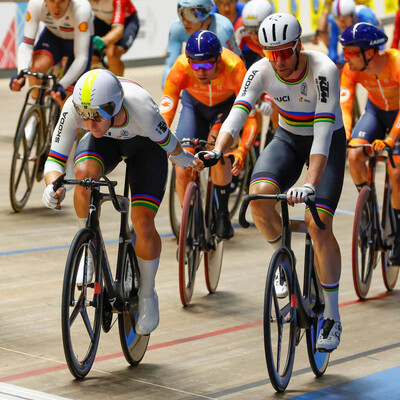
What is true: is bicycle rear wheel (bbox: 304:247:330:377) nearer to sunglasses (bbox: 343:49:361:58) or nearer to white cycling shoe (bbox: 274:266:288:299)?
white cycling shoe (bbox: 274:266:288:299)

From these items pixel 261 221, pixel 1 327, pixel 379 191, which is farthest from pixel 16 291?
pixel 379 191

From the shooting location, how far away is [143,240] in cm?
512

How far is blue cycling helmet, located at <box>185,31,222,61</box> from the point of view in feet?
21.2

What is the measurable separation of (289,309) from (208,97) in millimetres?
2603

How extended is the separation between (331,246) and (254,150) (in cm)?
421

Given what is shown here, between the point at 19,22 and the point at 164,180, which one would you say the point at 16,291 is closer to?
the point at 164,180

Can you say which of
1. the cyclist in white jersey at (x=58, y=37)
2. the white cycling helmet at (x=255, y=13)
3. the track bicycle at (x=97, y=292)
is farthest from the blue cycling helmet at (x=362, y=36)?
the cyclist in white jersey at (x=58, y=37)

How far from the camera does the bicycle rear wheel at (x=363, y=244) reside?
657 centimetres

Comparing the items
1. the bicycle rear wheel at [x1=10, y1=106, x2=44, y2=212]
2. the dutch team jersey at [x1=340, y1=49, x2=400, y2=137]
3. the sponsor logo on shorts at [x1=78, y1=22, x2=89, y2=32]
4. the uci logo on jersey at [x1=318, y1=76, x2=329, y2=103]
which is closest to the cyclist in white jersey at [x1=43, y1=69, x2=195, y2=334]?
the uci logo on jersey at [x1=318, y1=76, x2=329, y2=103]

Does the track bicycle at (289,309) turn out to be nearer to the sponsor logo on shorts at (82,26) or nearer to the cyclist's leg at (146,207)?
the cyclist's leg at (146,207)

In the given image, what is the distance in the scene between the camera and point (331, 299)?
5105 millimetres

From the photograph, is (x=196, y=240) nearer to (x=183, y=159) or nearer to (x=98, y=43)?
(x=183, y=159)

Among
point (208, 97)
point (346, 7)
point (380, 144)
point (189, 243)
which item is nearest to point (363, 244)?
point (380, 144)

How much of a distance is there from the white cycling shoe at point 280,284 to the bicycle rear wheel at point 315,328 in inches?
11.3
